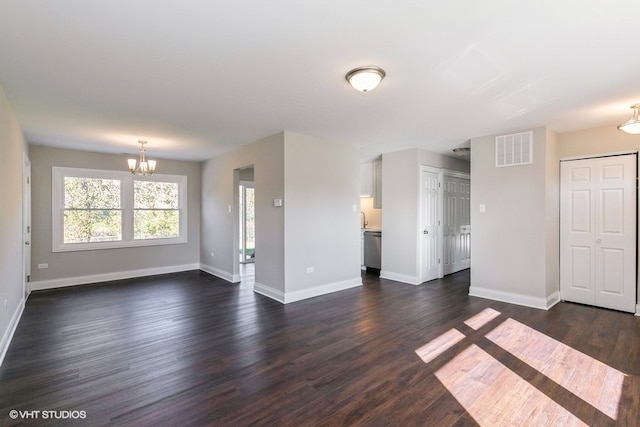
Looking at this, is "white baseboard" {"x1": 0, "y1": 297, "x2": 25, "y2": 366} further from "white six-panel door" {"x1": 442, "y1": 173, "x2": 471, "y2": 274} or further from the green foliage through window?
"white six-panel door" {"x1": 442, "y1": 173, "x2": 471, "y2": 274}

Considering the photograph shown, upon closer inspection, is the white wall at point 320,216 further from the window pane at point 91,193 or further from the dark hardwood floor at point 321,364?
the window pane at point 91,193

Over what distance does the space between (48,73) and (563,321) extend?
589 centimetres

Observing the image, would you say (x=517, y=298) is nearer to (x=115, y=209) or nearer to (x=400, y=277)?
(x=400, y=277)

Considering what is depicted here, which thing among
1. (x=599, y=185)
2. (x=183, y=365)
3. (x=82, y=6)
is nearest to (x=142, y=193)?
(x=183, y=365)

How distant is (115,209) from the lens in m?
6.12

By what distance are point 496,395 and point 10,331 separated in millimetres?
4660

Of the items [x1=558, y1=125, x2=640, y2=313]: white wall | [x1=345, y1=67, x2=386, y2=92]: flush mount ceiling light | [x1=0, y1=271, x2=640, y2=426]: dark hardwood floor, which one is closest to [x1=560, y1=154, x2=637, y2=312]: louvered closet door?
[x1=558, y1=125, x2=640, y2=313]: white wall

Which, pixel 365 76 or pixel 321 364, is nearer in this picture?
pixel 365 76

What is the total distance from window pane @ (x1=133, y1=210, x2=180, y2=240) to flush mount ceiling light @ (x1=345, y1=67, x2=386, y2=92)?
18.4 ft

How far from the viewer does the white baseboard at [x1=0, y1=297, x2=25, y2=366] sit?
2.85 m

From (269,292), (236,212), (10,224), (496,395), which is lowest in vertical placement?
(496,395)

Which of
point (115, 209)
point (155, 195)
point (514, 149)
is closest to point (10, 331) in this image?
point (115, 209)

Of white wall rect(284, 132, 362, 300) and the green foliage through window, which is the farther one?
the green foliage through window

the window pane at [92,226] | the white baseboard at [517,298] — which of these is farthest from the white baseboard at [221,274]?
the white baseboard at [517,298]
